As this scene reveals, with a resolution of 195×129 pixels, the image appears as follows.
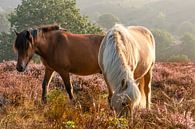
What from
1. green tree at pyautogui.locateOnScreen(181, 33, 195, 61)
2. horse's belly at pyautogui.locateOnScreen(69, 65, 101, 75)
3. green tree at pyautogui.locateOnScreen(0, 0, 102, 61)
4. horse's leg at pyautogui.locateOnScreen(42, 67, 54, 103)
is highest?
horse's belly at pyautogui.locateOnScreen(69, 65, 101, 75)

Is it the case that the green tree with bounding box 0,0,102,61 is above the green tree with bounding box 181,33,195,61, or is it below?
above

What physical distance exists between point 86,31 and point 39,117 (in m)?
28.3

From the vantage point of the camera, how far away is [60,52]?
834 centimetres

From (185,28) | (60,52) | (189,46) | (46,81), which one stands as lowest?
(185,28)

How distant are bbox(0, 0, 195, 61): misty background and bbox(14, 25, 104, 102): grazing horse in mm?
57435

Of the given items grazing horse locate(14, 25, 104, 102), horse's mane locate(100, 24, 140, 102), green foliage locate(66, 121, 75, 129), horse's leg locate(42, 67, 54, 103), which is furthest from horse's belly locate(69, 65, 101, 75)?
green foliage locate(66, 121, 75, 129)

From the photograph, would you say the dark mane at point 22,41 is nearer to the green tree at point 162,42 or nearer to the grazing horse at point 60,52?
the grazing horse at point 60,52

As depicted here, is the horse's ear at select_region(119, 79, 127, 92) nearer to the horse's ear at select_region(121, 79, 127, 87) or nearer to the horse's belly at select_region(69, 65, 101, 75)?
the horse's ear at select_region(121, 79, 127, 87)

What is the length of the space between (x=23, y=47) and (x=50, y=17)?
27.6 meters

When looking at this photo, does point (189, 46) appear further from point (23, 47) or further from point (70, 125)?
point (70, 125)

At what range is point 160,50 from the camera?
72.4 metres

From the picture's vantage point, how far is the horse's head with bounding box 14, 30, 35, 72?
7.76m

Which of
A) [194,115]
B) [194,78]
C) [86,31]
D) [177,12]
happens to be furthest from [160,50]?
[177,12]

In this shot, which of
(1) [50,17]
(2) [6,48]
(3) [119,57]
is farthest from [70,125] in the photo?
(1) [50,17]
